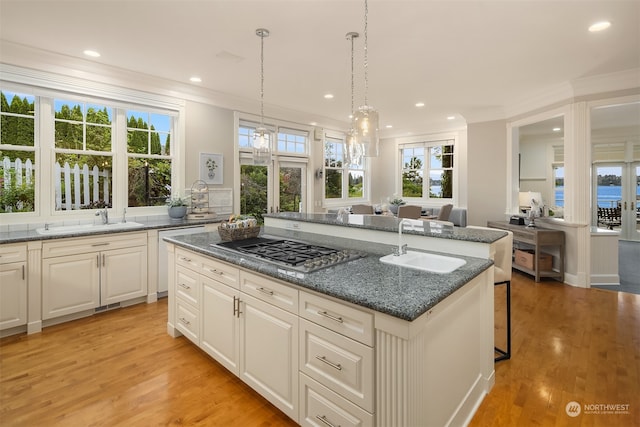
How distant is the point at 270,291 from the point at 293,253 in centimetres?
40

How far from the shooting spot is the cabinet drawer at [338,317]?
1387 mm

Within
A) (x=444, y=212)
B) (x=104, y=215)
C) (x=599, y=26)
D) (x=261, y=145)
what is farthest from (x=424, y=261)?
(x=444, y=212)

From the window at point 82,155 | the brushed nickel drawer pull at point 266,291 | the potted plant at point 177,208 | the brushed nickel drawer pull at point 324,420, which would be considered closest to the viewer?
the brushed nickel drawer pull at point 324,420

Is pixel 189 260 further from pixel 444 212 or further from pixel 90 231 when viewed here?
pixel 444 212

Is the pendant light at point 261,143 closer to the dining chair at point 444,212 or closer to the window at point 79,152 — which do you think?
the window at point 79,152

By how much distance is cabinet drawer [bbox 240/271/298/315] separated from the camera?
172 cm

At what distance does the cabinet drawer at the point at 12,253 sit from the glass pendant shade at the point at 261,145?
2.33m

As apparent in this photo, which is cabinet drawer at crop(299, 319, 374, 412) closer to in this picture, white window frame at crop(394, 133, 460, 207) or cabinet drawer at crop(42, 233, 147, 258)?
cabinet drawer at crop(42, 233, 147, 258)

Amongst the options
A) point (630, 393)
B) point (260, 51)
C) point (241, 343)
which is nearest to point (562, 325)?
point (630, 393)

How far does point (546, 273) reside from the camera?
458 cm

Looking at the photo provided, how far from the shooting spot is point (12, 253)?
287 cm

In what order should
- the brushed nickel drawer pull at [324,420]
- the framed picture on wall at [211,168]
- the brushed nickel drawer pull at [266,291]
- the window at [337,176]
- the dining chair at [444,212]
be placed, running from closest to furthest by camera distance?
the brushed nickel drawer pull at [324,420] < the brushed nickel drawer pull at [266,291] < the framed picture on wall at [211,168] < the dining chair at [444,212] < the window at [337,176]

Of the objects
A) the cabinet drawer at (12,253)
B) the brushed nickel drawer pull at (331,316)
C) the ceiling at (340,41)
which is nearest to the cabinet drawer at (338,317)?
the brushed nickel drawer pull at (331,316)

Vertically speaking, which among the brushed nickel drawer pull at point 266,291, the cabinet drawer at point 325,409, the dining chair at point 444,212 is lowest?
the cabinet drawer at point 325,409
